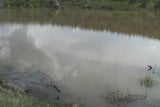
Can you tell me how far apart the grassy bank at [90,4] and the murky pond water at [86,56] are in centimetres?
2876

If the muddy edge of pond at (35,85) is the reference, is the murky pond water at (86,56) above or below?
below

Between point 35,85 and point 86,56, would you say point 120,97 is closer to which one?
point 35,85

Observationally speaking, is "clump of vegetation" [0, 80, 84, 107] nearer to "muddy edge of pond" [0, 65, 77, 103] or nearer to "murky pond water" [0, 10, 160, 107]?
"muddy edge of pond" [0, 65, 77, 103]

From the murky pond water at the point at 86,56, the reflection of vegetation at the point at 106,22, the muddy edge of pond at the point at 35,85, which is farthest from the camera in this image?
the reflection of vegetation at the point at 106,22

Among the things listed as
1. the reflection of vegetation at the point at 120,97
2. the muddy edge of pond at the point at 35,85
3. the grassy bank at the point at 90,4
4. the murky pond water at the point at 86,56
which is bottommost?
the grassy bank at the point at 90,4

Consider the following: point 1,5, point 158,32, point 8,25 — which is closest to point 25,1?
point 1,5

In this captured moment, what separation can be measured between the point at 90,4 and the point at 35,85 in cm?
7018

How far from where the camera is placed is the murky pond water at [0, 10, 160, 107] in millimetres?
22566

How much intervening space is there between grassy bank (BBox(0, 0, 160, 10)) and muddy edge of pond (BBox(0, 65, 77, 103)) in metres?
65.2

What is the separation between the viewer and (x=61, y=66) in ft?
95.0

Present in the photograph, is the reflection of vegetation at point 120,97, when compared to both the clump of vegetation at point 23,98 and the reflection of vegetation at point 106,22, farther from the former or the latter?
the reflection of vegetation at point 106,22

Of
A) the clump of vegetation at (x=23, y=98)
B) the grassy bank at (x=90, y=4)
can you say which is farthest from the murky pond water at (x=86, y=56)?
the grassy bank at (x=90, y=4)

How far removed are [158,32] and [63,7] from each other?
41.7m

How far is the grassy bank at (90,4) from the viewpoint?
8969cm
